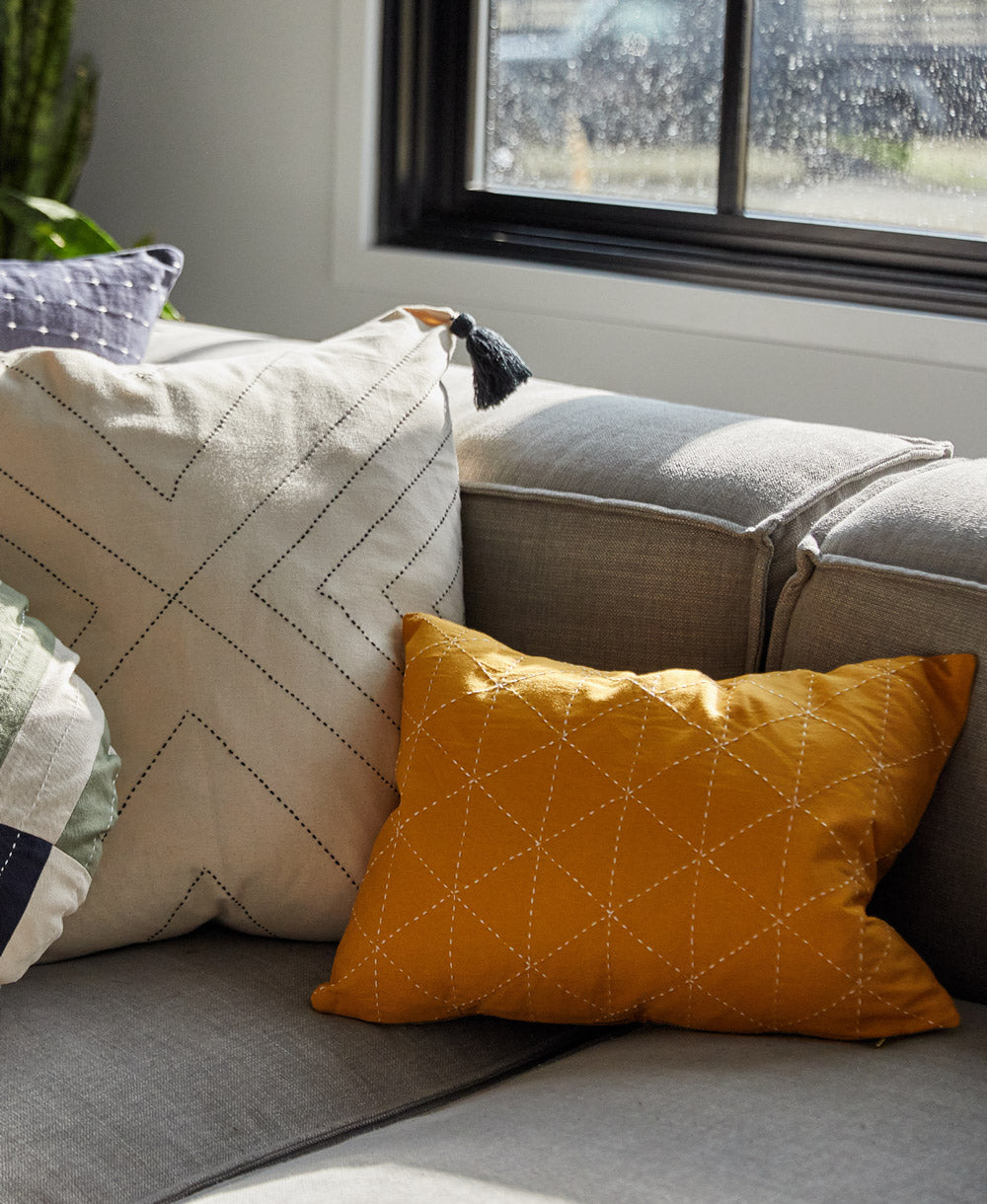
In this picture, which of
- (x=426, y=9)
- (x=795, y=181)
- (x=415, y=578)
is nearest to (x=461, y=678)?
(x=415, y=578)

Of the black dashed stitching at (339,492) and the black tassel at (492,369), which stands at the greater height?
the black tassel at (492,369)

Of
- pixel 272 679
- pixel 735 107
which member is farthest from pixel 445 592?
pixel 735 107

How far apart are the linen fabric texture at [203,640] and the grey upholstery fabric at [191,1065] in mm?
47

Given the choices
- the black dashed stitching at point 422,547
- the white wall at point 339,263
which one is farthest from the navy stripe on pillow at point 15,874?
the white wall at point 339,263

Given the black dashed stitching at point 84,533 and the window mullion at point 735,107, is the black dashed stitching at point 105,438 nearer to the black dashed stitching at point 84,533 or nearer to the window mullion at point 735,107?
the black dashed stitching at point 84,533

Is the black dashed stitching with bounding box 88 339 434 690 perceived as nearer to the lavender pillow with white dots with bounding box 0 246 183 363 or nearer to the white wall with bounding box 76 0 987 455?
the lavender pillow with white dots with bounding box 0 246 183 363

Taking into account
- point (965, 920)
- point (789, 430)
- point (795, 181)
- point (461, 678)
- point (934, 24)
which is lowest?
point (965, 920)

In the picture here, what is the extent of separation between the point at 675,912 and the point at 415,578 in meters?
0.37

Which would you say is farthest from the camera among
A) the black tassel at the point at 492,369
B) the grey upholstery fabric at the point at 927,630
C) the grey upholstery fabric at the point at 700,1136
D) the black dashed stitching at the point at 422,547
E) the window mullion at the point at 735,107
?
the window mullion at the point at 735,107

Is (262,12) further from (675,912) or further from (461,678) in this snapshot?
(675,912)

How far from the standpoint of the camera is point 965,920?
1.00 metres

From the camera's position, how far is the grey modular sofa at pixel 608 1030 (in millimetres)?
796

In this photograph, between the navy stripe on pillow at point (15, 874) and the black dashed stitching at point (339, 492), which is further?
the black dashed stitching at point (339, 492)

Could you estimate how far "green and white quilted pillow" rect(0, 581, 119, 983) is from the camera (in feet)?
2.90
